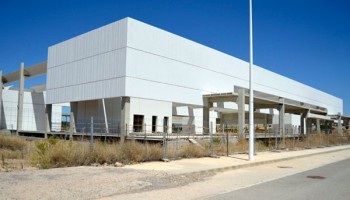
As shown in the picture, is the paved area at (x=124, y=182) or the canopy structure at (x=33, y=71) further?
the canopy structure at (x=33, y=71)

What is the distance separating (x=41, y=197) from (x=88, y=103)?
3488cm

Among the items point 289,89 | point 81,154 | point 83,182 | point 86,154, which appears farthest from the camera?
point 289,89

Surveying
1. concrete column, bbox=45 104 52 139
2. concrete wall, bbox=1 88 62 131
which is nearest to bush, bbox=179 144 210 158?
concrete column, bbox=45 104 52 139

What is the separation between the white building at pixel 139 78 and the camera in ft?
108

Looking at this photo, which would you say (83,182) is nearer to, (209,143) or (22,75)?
(209,143)

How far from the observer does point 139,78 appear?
3328 cm

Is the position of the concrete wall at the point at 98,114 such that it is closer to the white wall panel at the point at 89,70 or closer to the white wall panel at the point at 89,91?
the white wall panel at the point at 89,91

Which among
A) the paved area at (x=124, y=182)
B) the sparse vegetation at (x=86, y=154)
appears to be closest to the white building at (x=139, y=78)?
the sparse vegetation at (x=86, y=154)

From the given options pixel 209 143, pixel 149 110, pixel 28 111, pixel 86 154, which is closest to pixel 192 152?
pixel 209 143

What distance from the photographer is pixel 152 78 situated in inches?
1361

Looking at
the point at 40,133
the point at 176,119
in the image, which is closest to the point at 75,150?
the point at 40,133

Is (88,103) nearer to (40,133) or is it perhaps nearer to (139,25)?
(40,133)

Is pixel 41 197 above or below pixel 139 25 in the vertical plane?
below

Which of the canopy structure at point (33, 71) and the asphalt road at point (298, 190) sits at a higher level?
the canopy structure at point (33, 71)
